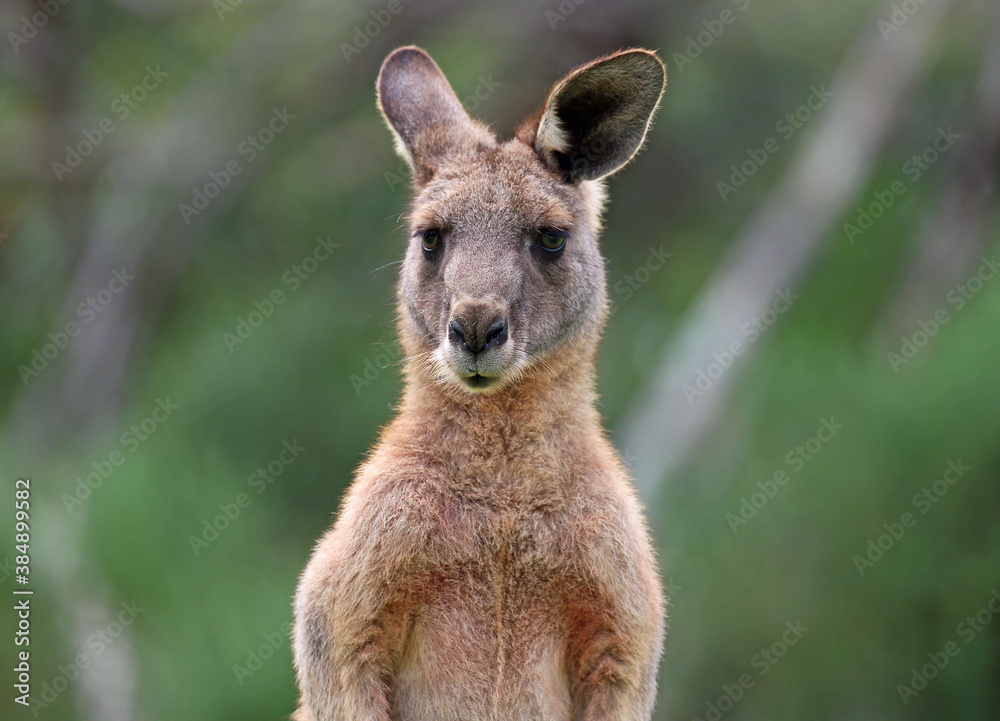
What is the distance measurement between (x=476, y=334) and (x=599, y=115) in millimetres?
1370

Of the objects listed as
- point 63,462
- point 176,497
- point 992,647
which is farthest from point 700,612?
point 63,462

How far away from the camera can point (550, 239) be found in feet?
16.0

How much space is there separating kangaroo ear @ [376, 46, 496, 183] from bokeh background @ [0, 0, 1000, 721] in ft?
10.0

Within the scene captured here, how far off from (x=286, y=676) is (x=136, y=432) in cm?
324

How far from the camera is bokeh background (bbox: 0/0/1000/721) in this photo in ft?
30.6

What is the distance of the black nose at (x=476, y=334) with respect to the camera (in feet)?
14.2

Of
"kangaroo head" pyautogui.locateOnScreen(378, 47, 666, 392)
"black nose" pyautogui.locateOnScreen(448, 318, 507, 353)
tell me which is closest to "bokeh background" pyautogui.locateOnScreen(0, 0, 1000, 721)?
"kangaroo head" pyautogui.locateOnScreen(378, 47, 666, 392)

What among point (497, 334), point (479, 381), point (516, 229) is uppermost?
point (516, 229)

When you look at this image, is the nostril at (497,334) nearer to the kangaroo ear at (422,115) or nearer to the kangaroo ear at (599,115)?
the kangaroo ear at (599,115)

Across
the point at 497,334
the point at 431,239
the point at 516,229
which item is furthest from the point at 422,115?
the point at 497,334

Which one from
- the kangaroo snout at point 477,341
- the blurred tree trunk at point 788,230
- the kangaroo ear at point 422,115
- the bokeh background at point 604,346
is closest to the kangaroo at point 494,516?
the kangaroo snout at point 477,341

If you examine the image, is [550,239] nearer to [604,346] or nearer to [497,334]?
[497,334]

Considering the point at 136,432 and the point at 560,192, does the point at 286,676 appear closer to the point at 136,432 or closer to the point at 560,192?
the point at 136,432

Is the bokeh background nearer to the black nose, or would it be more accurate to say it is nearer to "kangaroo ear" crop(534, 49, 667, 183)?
"kangaroo ear" crop(534, 49, 667, 183)
